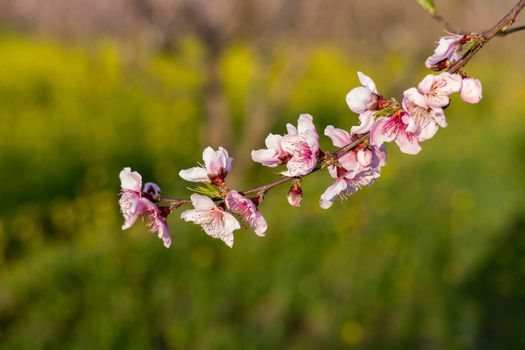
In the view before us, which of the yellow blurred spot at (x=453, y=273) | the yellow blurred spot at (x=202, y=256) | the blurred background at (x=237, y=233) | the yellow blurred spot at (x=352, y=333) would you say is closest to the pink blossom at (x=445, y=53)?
the blurred background at (x=237, y=233)

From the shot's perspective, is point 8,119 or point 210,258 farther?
point 8,119

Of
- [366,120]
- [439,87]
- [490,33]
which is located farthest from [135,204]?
[490,33]

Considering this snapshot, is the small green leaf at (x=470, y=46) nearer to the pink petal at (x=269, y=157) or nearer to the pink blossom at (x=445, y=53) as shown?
the pink blossom at (x=445, y=53)

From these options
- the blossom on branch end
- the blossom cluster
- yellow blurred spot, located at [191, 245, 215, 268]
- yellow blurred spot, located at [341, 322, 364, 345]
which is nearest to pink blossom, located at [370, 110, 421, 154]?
the blossom cluster

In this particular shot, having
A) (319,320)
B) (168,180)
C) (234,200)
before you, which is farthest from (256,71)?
(234,200)

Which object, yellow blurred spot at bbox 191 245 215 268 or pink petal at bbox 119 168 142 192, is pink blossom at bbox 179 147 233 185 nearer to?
pink petal at bbox 119 168 142 192

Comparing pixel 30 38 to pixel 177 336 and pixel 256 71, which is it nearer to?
pixel 256 71

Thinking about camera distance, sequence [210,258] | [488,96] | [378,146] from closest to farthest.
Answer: [378,146] → [210,258] → [488,96]
